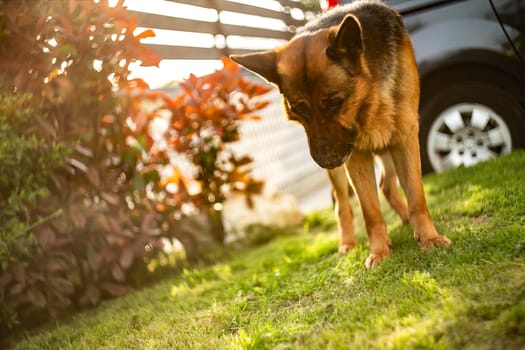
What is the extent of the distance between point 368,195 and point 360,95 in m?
0.68

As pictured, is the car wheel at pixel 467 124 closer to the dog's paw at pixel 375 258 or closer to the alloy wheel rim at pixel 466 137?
the alloy wheel rim at pixel 466 137

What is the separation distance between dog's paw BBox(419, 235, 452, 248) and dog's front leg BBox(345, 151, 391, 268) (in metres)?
0.24

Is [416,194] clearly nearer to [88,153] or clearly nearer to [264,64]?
[264,64]

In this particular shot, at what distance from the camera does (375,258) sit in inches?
139

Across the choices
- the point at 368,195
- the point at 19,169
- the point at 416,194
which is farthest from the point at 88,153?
the point at 416,194

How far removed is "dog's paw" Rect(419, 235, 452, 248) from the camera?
11.0 ft

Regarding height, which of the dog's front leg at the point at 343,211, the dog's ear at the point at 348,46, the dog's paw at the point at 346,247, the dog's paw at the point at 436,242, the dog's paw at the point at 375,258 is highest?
the dog's ear at the point at 348,46

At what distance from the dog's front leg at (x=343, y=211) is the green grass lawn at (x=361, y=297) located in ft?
0.45

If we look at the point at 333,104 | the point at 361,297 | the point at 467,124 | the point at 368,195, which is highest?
the point at 333,104

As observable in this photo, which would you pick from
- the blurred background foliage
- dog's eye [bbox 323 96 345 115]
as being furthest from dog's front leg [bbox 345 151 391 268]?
the blurred background foliage

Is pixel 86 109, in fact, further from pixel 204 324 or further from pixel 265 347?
pixel 265 347

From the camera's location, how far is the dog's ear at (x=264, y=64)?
3453 millimetres

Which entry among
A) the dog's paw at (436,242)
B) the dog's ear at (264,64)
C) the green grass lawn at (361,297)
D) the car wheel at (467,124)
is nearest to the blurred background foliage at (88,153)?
the green grass lawn at (361,297)

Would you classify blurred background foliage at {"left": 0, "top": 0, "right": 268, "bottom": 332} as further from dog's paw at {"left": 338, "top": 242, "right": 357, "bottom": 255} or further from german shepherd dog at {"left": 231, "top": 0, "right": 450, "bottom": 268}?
dog's paw at {"left": 338, "top": 242, "right": 357, "bottom": 255}
